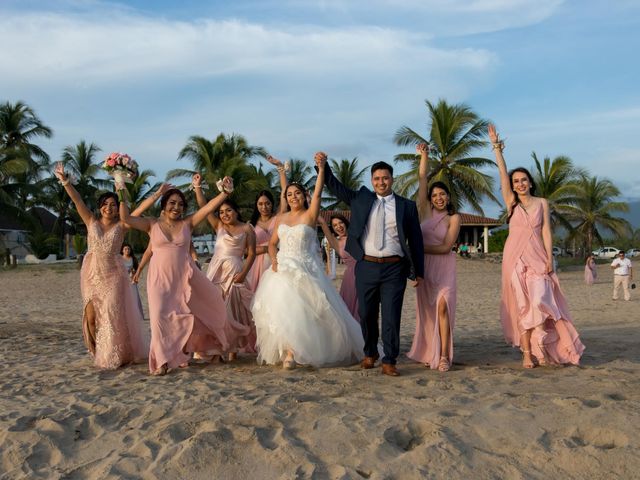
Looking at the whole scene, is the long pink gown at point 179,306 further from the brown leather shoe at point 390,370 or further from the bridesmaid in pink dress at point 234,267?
the brown leather shoe at point 390,370

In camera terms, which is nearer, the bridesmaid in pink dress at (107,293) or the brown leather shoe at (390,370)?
the brown leather shoe at (390,370)

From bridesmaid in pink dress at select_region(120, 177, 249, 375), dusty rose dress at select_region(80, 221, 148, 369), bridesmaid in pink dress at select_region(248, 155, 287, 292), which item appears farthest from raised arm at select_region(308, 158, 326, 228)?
dusty rose dress at select_region(80, 221, 148, 369)

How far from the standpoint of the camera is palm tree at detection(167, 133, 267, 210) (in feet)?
124

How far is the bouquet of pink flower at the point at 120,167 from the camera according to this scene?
683 centimetres

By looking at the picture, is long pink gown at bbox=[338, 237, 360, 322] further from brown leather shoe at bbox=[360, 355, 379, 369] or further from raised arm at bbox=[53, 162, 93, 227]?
raised arm at bbox=[53, 162, 93, 227]

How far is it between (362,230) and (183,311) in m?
2.09

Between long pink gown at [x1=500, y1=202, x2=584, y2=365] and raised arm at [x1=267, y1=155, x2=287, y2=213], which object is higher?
raised arm at [x1=267, y1=155, x2=287, y2=213]

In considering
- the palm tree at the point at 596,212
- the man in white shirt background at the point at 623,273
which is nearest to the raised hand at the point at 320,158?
the man in white shirt background at the point at 623,273

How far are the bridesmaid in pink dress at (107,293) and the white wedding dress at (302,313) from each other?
1448mm

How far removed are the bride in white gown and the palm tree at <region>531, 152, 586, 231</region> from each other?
3507 centimetres

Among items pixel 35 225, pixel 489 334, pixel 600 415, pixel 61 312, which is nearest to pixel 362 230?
pixel 600 415

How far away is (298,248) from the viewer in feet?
22.7

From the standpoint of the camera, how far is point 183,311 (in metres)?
6.80

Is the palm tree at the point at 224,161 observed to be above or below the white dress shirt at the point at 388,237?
above
